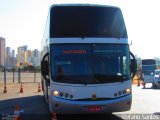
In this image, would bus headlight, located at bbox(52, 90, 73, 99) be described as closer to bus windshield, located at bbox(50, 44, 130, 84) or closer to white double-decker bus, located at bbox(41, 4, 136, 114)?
white double-decker bus, located at bbox(41, 4, 136, 114)

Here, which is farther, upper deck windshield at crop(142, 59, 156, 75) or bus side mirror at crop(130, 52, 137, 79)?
upper deck windshield at crop(142, 59, 156, 75)

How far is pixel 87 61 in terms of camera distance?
13.7 metres

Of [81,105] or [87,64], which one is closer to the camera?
[81,105]

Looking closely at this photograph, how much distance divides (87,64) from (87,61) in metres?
0.10

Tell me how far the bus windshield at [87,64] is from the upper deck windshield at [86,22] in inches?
17.4

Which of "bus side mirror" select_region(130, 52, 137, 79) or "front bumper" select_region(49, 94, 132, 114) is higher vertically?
"bus side mirror" select_region(130, 52, 137, 79)

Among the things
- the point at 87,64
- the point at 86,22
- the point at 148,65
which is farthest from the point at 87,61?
the point at 148,65

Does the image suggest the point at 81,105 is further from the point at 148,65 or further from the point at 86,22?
the point at 148,65

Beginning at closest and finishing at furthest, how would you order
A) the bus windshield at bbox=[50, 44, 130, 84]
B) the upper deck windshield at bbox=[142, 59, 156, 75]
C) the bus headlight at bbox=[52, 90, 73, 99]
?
the bus headlight at bbox=[52, 90, 73, 99] → the bus windshield at bbox=[50, 44, 130, 84] → the upper deck windshield at bbox=[142, 59, 156, 75]

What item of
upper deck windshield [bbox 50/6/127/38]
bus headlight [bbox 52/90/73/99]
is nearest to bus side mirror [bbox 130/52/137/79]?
upper deck windshield [bbox 50/6/127/38]

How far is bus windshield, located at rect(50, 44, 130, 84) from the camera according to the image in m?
13.5

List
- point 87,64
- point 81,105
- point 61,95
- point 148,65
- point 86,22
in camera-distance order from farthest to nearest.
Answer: point 148,65 < point 86,22 < point 87,64 < point 61,95 < point 81,105

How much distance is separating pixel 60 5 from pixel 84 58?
2.05 meters

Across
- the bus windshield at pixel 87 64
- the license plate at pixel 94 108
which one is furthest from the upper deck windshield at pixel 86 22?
the license plate at pixel 94 108
